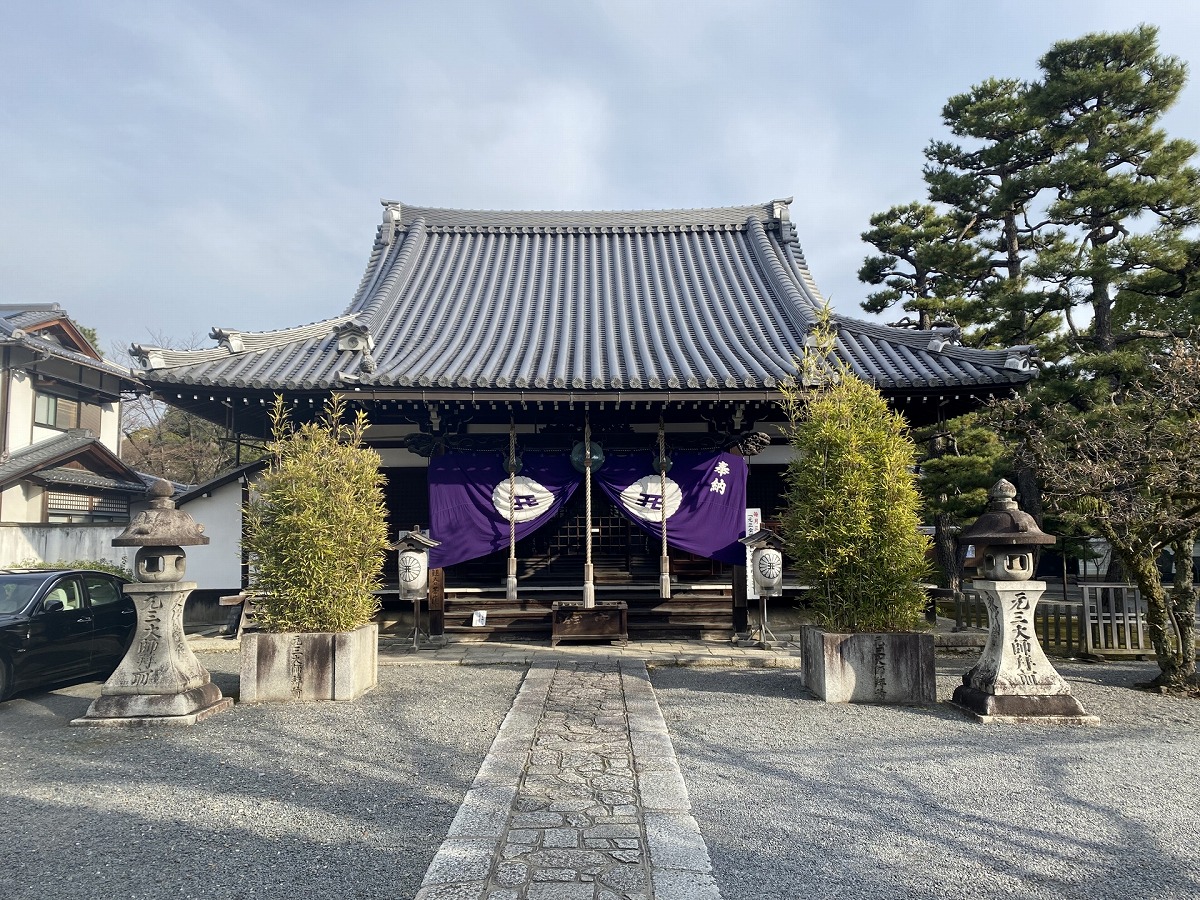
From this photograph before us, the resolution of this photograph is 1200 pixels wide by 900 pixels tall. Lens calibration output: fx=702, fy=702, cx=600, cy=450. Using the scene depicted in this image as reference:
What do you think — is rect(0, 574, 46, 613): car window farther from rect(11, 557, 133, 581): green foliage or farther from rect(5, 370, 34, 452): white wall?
rect(5, 370, 34, 452): white wall

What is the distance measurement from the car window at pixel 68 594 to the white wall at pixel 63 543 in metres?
9.16

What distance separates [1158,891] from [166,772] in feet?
20.7

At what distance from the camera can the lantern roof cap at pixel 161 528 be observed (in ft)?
22.9

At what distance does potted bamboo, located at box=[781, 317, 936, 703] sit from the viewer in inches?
289

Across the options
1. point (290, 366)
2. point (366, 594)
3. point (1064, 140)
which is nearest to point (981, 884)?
point (366, 594)

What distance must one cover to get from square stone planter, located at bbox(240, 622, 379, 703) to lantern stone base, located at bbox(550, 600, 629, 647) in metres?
3.49

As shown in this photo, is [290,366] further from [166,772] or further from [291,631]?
[166,772]

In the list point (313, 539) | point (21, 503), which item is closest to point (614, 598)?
point (313, 539)

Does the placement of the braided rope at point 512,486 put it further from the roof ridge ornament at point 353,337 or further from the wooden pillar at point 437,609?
the roof ridge ornament at point 353,337

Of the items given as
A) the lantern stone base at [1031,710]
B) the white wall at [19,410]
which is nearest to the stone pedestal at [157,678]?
the lantern stone base at [1031,710]

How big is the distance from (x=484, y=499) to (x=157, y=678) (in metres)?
4.88

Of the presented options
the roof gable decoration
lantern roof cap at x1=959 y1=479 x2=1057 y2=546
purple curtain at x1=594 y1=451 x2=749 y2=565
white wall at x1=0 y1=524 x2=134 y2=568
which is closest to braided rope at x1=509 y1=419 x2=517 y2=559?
purple curtain at x1=594 y1=451 x2=749 y2=565

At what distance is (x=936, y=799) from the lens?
15.5ft

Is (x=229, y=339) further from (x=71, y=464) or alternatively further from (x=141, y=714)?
(x=71, y=464)
